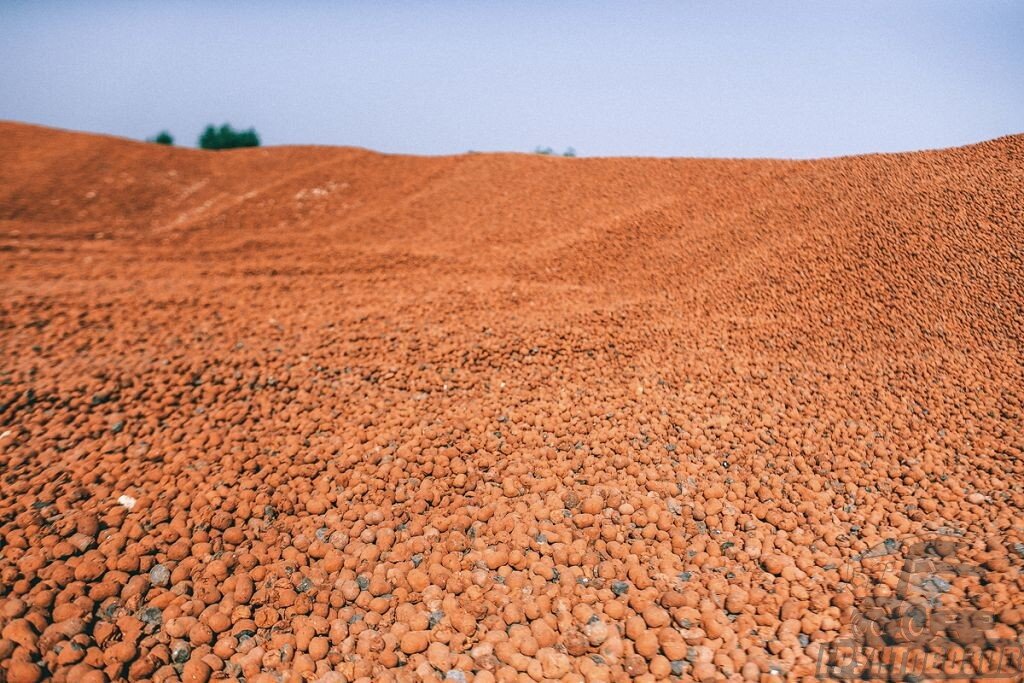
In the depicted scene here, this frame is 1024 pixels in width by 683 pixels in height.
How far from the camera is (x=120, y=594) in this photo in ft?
8.15

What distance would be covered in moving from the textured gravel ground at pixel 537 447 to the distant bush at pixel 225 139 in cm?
2062

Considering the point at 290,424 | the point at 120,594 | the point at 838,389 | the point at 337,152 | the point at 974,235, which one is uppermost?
the point at 337,152

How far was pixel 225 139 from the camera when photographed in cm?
2484

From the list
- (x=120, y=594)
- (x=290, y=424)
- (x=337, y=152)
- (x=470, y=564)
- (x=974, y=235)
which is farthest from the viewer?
(x=337, y=152)

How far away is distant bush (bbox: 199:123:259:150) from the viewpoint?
2472 cm

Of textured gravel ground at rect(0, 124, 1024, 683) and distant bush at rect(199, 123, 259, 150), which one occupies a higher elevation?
distant bush at rect(199, 123, 259, 150)

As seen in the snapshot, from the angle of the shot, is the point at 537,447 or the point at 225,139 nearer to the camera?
the point at 537,447

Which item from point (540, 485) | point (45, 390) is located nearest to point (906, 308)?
point (540, 485)

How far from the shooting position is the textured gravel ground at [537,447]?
2.31 meters

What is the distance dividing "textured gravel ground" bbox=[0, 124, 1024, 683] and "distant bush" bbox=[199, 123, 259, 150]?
20618 millimetres

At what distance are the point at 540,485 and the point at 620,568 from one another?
2.32 ft

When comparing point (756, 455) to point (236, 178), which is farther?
point (236, 178)

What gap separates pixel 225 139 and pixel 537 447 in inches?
1096

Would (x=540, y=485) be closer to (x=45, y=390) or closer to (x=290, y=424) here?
(x=290, y=424)
